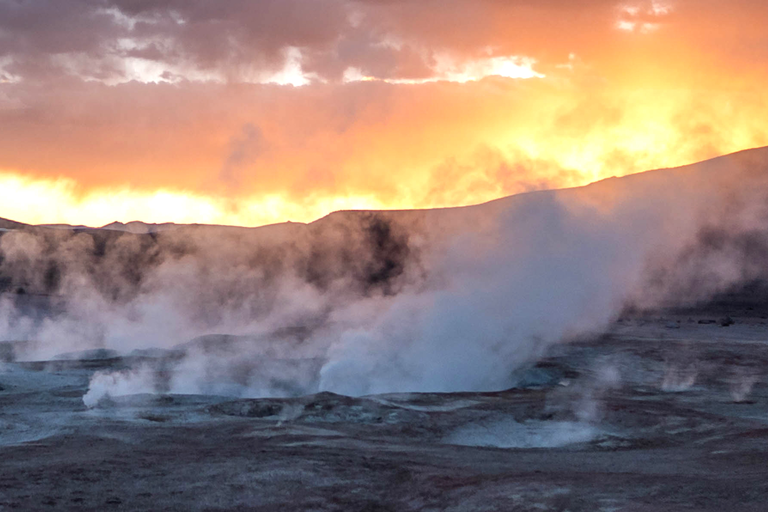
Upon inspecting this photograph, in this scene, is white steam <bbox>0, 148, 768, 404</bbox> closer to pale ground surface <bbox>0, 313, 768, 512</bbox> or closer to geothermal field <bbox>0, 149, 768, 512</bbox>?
geothermal field <bbox>0, 149, 768, 512</bbox>

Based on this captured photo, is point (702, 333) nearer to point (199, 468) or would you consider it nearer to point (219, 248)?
point (199, 468)

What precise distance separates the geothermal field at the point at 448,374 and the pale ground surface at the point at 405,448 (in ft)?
0.21

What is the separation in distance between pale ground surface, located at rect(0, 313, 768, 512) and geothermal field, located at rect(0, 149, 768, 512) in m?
0.06

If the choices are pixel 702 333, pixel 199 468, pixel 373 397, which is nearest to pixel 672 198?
pixel 702 333

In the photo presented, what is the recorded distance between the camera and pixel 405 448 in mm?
14984

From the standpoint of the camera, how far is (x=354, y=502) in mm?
11297

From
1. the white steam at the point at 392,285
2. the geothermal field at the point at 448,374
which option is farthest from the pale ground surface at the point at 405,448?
the white steam at the point at 392,285

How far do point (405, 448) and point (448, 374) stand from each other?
1193 centimetres

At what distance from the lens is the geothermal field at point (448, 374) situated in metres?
11.8

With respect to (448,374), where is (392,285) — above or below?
above

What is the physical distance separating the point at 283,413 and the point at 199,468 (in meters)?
5.36

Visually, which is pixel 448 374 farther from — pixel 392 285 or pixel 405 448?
pixel 392 285

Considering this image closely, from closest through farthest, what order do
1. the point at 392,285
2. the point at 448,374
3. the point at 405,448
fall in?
the point at 405,448 < the point at 448,374 < the point at 392,285

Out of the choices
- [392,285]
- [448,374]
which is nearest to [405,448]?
[448,374]
